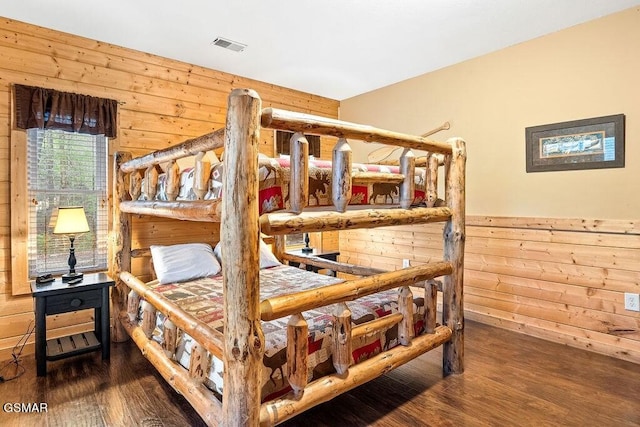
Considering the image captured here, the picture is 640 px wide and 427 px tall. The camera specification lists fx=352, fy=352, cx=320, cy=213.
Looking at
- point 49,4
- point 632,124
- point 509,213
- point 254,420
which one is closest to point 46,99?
point 49,4

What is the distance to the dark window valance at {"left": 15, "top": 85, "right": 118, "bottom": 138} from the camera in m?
2.59

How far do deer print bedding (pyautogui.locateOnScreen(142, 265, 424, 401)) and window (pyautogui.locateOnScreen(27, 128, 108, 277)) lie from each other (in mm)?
801

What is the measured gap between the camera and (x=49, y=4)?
242 centimetres

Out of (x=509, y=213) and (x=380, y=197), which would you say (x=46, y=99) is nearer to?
(x=380, y=197)

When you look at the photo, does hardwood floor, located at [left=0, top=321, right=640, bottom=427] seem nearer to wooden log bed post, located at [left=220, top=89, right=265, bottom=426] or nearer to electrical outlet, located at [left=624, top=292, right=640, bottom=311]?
electrical outlet, located at [left=624, top=292, right=640, bottom=311]

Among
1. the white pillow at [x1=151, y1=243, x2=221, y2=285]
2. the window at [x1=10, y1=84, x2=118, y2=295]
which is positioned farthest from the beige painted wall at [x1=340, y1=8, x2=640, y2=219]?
the window at [x1=10, y1=84, x2=118, y2=295]

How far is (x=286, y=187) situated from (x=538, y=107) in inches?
105

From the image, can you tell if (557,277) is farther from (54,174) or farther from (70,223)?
(54,174)

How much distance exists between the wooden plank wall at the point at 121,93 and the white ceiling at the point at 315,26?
12cm

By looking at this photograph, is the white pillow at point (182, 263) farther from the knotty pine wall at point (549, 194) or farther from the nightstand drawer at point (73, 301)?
the knotty pine wall at point (549, 194)

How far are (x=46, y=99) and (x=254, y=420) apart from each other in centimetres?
279

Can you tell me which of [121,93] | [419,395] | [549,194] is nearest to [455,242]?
[419,395]

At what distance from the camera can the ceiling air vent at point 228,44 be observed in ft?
9.77

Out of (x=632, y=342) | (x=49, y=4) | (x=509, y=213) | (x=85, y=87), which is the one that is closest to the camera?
(x=49, y=4)
